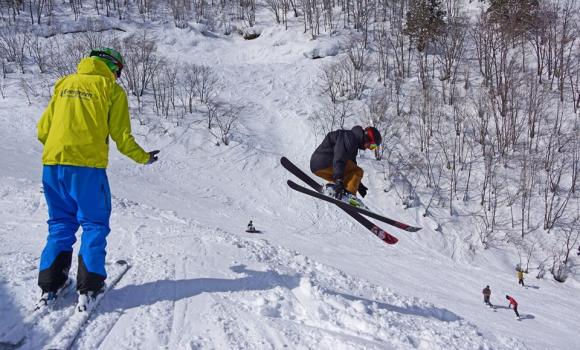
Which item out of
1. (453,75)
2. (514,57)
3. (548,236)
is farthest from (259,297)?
(514,57)

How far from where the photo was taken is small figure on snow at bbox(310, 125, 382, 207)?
6.17m

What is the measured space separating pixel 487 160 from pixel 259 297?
61.3ft

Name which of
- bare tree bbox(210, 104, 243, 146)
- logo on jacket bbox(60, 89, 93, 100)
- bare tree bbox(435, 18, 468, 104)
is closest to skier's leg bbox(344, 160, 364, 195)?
logo on jacket bbox(60, 89, 93, 100)

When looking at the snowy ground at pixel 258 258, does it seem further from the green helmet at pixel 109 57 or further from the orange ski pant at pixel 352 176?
the green helmet at pixel 109 57

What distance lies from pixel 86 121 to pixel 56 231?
3.59 feet

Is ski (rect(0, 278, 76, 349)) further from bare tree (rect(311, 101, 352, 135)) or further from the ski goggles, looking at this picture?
bare tree (rect(311, 101, 352, 135))

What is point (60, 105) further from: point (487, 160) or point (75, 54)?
point (75, 54)

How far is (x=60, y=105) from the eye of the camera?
3.50 m

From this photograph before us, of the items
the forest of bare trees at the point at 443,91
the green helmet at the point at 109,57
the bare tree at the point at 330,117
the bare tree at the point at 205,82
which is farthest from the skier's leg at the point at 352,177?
the bare tree at the point at 205,82

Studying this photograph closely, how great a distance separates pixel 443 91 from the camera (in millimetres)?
23344

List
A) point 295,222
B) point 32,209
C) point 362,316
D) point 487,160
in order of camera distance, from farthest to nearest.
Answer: point 487,160
point 295,222
point 32,209
point 362,316

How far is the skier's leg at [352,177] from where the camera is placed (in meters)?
6.69

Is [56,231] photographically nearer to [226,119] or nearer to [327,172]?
[327,172]

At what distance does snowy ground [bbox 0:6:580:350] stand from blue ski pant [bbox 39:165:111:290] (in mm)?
406
